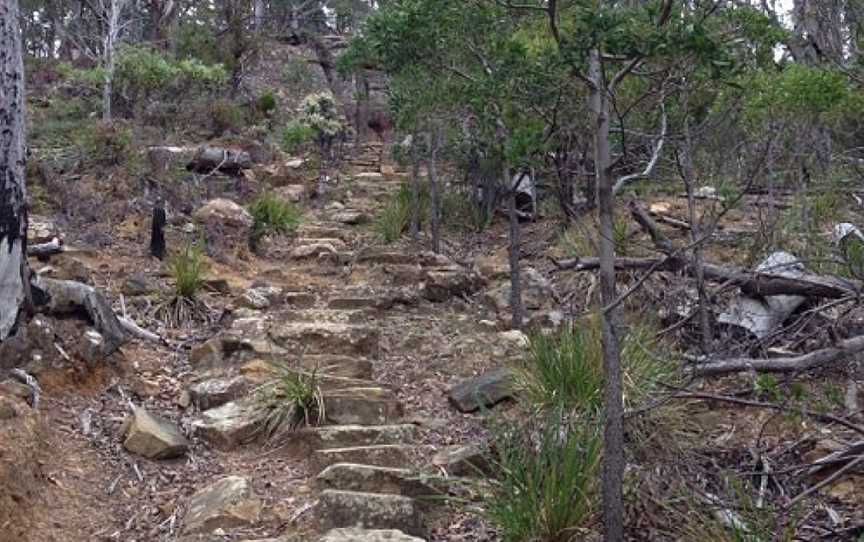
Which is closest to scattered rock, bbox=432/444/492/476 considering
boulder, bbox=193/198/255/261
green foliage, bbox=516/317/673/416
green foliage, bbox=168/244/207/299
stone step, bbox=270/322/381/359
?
green foliage, bbox=516/317/673/416

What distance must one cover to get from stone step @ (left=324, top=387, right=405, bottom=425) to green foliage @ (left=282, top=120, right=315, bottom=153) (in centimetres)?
1104

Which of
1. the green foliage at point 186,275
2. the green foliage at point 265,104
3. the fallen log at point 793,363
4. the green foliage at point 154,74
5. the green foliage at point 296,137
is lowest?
the green foliage at point 186,275

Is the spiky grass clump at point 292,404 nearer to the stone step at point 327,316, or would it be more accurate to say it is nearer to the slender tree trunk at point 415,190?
the stone step at point 327,316

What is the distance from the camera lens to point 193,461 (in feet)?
15.8

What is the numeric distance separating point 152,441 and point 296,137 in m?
11.7

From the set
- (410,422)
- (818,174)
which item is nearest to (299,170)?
(818,174)

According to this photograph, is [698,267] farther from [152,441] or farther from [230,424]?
[152,441]

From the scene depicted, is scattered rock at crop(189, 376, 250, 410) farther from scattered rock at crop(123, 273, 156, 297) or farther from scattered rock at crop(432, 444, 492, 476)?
scattered rock at crop(123, 273, 156, 297)

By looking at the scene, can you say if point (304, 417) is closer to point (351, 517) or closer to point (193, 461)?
point (193, 461)

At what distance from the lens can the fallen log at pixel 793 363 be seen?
379 cm

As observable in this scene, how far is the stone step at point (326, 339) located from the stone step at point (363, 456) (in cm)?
159

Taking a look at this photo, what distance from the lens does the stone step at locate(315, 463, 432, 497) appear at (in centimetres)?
430

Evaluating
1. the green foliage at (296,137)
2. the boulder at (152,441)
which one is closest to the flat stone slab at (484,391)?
the boulder at (152,441)

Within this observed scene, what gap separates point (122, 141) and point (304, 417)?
22.3ft
